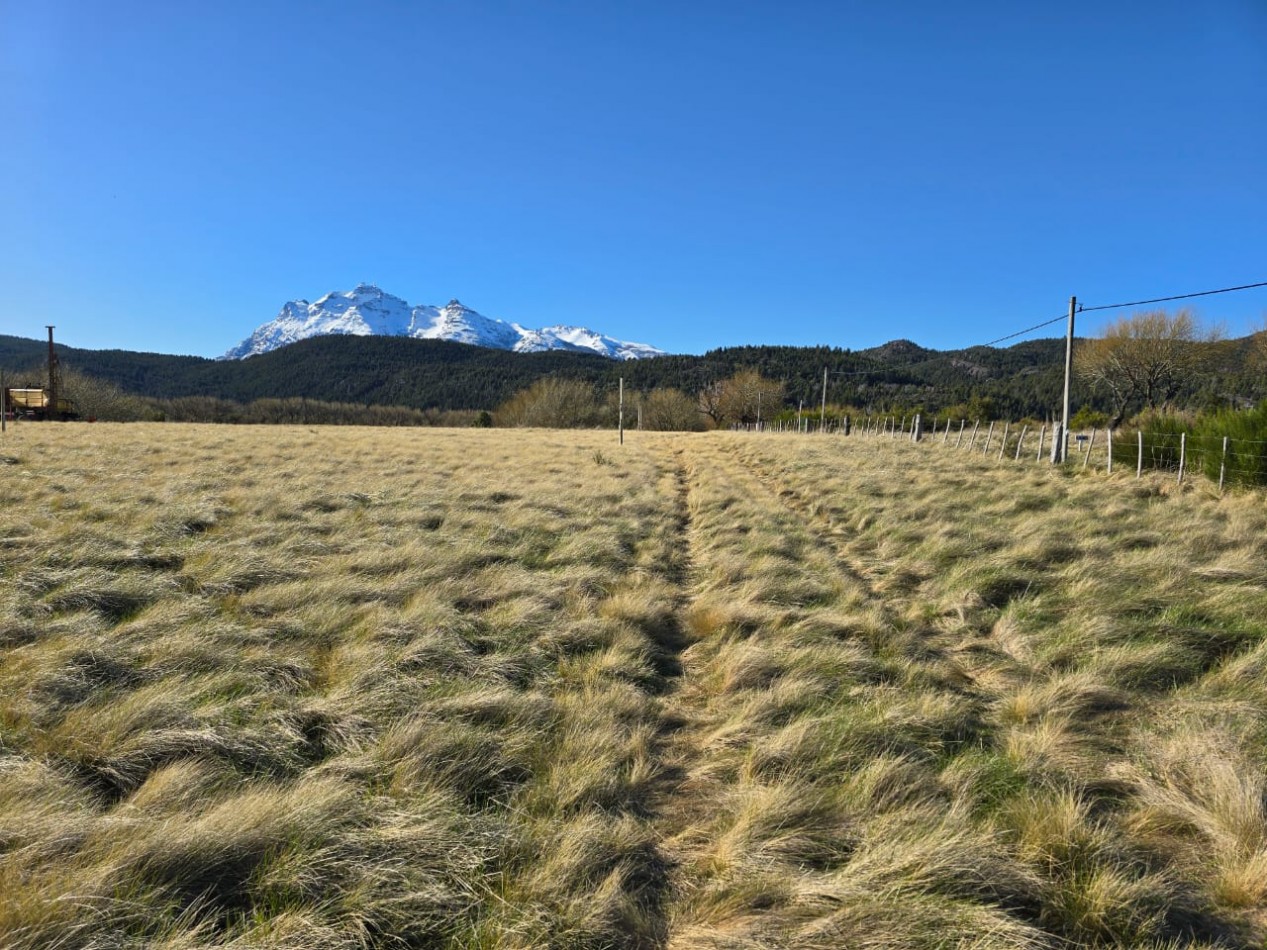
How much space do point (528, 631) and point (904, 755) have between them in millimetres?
3266

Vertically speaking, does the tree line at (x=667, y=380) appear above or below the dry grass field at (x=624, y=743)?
above

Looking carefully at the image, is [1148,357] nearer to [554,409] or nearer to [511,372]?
[554,409]

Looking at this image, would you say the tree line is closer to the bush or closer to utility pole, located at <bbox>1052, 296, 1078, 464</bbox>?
the bush

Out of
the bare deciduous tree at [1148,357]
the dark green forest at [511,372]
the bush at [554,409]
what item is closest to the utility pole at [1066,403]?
the bare deciduous tree at [1148,357]

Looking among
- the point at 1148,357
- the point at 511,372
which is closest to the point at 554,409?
the point at 1148,357

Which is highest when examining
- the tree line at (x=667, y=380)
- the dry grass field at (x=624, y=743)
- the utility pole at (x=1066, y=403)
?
the tree line at (x=667, y=380)

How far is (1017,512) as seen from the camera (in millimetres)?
11461

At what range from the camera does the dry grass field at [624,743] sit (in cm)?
239

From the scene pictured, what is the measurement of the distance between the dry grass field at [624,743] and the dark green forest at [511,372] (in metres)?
88.2

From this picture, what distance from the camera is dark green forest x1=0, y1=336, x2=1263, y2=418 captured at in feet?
365

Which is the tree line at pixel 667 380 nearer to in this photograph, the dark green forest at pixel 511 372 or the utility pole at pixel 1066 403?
the dark green forest at pixel 511 372

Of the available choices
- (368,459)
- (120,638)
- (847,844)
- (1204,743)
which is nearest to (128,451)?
(368,459)

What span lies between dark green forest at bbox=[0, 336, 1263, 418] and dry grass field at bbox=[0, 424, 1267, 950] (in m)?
88.2

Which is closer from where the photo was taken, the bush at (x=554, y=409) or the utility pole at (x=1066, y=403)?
the utility pole at (x=1066, y=403)
